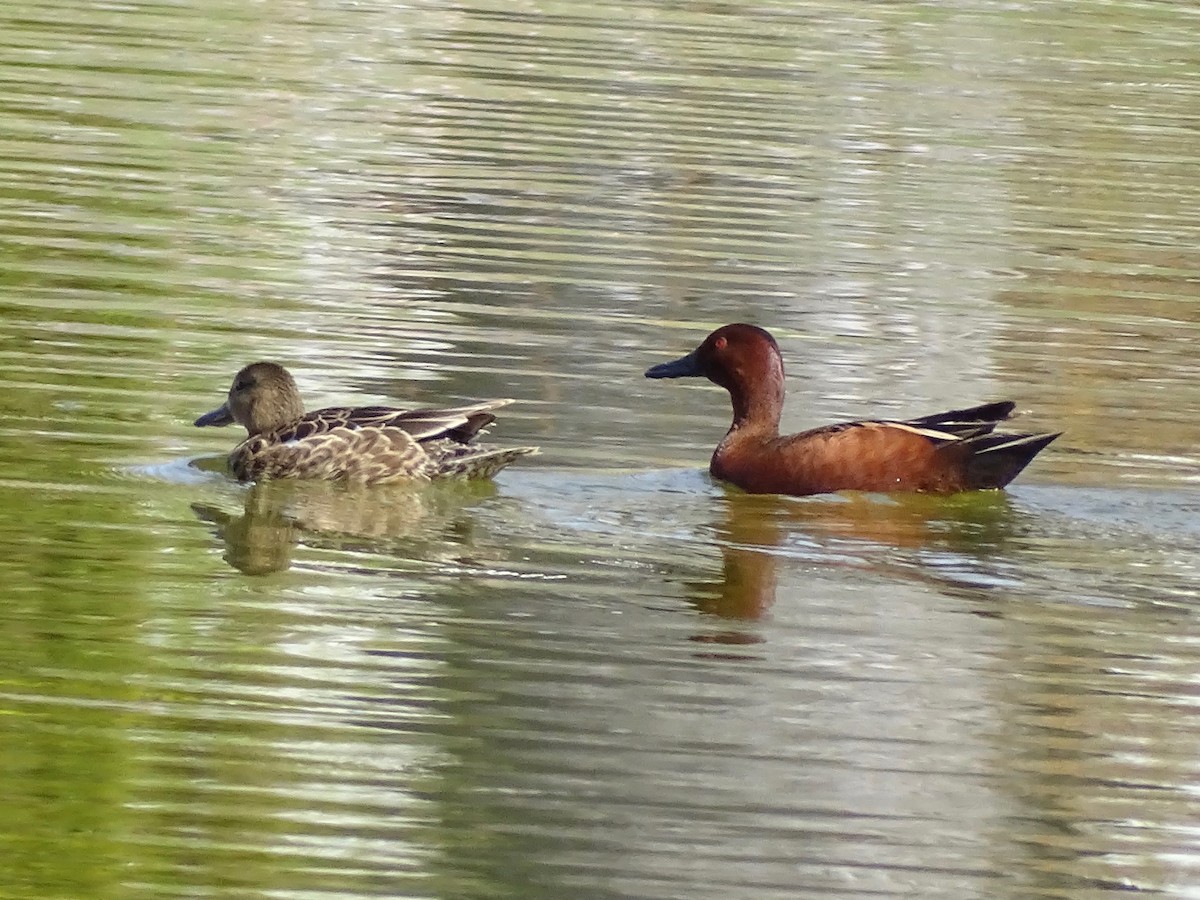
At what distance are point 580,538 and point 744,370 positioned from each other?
171 centimetres

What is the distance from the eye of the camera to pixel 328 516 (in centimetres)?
952

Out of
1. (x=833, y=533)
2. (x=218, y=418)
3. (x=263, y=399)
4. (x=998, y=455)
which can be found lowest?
(x=833, y=533)

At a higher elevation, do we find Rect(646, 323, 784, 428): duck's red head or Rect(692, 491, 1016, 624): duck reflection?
Rect(646, 323, 784, 428): duck's red head

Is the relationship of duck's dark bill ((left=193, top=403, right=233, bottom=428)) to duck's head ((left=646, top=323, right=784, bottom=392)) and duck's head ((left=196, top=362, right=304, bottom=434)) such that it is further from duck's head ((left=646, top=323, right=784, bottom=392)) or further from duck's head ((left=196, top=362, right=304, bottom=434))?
duck's head ((left=646, top=323, right=784, bottom=392))

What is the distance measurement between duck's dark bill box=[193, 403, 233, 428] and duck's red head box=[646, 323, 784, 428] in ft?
5.77

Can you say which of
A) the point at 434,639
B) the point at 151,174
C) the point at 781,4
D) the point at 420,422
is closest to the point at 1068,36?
the point at 781,4

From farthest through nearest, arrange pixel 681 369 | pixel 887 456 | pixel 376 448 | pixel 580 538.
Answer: pixel 681 369 → pixel 887 456 → pixel 376 448 → pixel 580 538

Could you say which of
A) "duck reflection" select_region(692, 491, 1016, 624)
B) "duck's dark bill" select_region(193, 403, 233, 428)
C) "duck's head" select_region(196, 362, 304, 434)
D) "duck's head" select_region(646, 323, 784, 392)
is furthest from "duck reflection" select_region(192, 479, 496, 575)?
"duck's head" select_region(646, 323, 784, 392)

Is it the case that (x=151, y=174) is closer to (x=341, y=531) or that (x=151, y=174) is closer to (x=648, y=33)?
(x=341, y=531)

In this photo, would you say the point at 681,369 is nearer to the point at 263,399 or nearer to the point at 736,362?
the point at 736,362

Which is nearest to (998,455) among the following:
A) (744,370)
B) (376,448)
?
(744,370)

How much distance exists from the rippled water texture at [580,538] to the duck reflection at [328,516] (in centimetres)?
3

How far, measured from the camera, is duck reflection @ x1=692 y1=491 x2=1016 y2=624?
8.70 m

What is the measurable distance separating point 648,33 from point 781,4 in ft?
13.0
